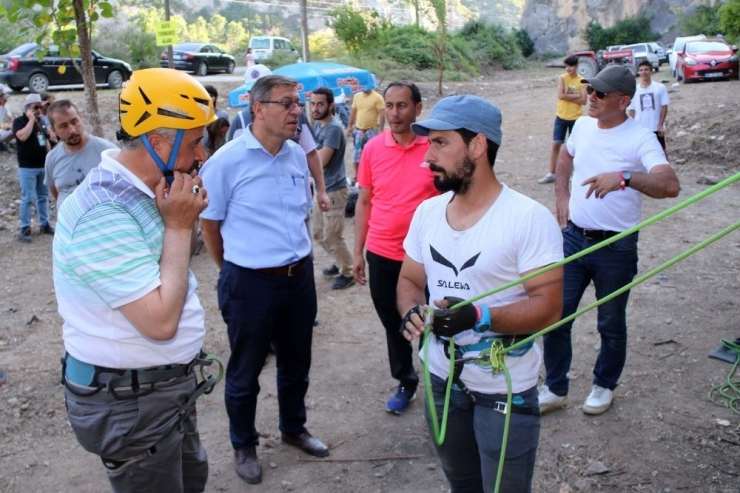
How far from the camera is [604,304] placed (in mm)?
4086

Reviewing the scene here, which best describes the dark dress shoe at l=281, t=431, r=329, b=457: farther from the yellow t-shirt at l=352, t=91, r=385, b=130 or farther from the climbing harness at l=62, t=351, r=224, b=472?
the yellow t-shirt at l=352, t=91, r=385, b=130

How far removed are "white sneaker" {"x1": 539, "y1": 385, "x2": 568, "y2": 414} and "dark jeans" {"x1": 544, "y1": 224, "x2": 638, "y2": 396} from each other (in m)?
0.03

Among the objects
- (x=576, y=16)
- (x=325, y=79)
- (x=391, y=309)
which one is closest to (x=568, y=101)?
(x=325, y=79)

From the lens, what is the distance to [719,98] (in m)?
15.8

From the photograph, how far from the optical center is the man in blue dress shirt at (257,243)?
362 centimetres

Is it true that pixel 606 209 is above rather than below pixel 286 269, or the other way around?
above

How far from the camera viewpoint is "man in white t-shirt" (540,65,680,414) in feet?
12.7

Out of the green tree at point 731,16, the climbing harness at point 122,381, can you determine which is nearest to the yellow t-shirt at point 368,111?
the climbing harness at point 122,381

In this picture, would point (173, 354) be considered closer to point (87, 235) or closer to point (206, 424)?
point (87, 235)

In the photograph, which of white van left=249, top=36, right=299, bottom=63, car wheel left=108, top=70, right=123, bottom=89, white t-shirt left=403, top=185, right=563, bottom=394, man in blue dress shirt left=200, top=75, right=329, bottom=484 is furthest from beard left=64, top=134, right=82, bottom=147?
white van left=249, top=36, right=299, bottom=63

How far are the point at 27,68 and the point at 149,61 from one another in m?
10.6

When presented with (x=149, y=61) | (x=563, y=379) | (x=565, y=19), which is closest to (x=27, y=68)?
(x=149, y=61)

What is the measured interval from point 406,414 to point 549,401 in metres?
0.92

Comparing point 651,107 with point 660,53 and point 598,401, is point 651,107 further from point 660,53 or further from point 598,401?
point 660,53
